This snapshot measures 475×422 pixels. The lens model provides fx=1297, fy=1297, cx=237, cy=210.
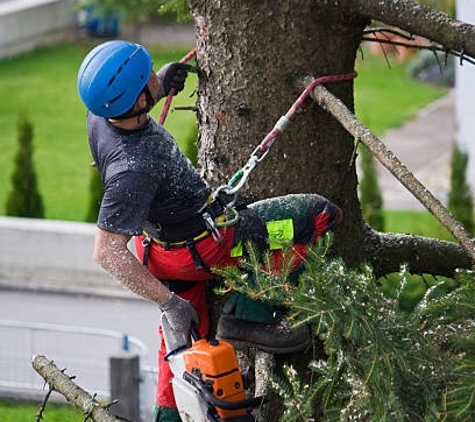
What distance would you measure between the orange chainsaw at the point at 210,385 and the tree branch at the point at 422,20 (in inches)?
51.2

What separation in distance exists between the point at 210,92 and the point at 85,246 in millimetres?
8529

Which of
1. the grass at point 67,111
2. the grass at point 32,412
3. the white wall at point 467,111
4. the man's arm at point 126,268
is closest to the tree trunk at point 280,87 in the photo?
the man's arm at point 126,268

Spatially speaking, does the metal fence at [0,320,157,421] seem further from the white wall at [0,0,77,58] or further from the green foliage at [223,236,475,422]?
the white wall at [0,0,77,58]

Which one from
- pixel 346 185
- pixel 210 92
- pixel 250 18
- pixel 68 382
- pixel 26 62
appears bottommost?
pixel 26 62

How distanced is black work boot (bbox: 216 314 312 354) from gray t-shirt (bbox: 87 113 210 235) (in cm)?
47

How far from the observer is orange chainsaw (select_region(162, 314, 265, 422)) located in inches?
174

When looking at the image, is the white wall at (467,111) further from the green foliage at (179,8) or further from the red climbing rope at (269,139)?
the red climbing rope at (269,139)

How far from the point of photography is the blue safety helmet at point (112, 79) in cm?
434

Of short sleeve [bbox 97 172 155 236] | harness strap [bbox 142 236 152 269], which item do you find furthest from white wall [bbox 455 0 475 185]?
short sleeve [bbox 97 172 155 236]

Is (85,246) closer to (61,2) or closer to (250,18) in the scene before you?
(250,18)

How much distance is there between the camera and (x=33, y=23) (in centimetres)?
2662

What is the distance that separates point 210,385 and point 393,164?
98cm

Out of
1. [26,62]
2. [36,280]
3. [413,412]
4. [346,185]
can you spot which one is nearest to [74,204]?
[36,280]

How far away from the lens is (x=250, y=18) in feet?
15.7
